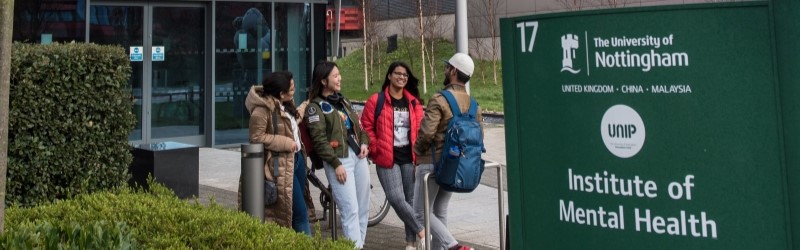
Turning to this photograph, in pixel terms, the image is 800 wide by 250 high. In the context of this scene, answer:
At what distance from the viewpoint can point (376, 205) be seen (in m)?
10.7

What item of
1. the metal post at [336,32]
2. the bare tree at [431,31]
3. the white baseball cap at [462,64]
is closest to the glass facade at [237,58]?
the metal post at [336,32]

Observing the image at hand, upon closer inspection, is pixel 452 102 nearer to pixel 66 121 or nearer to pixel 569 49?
A: pixel 66 121

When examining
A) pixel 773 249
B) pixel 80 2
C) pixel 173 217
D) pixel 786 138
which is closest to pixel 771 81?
pixel 786 138

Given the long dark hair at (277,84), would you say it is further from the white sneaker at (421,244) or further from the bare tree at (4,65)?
the bare tree at (4,65)

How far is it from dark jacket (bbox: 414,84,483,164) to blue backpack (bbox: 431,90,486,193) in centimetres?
10

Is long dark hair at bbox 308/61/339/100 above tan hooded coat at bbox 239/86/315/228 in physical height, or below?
above

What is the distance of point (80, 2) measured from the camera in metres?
15.1

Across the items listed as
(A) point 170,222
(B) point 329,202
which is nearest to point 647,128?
(A) point 170,222

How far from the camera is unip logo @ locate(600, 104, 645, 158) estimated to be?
2.86m

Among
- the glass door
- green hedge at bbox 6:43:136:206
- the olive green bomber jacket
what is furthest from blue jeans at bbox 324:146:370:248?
the glass door

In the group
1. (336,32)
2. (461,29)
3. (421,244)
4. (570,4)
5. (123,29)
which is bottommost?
(421,244)

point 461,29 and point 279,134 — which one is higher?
point 461,29

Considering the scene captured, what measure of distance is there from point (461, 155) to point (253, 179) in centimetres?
141

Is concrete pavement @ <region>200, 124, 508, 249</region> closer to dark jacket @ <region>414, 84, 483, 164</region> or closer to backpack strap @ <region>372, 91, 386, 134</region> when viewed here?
backpack strap @ <region>372, 91, 386, 134</region>
